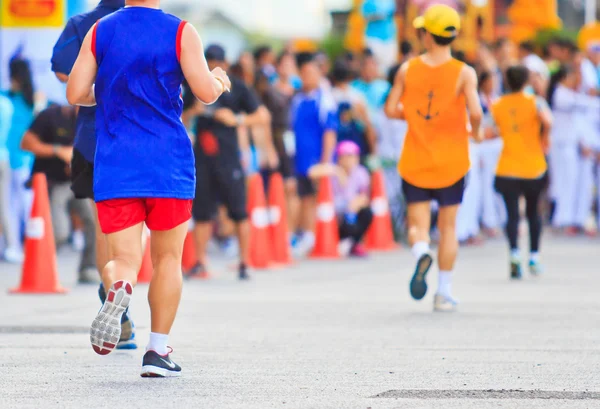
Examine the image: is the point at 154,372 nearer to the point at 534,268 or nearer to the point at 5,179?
the point at 534,268

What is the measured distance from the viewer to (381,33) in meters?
20.3

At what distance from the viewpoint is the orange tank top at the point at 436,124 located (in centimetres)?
958

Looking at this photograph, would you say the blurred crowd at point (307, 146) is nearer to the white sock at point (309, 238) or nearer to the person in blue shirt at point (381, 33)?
the white sock at point (309, 238)

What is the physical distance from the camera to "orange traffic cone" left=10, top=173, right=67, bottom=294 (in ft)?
36.7

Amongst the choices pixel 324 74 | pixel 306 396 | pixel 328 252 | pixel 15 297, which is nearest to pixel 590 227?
pixel 324 74

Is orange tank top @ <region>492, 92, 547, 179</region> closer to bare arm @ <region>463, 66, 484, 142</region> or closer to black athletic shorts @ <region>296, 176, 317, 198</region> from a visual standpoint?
bare arm @ <region>463, 66, 484, 142</region>

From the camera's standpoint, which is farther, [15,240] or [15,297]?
[15,240]

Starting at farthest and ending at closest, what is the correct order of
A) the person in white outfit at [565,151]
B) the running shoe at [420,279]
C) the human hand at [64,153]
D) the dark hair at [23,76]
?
the person in white outfit at [565,151]
the dark hair at [23,76]
the human hand at [64,153]
the running shoe at [420,279]

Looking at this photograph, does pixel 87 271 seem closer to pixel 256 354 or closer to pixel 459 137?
pixel 459 137

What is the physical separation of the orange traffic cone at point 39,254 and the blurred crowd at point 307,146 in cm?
54

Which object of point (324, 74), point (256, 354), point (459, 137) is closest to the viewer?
point (256, 354)

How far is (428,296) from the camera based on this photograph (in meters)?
10.9

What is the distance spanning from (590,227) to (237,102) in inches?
345

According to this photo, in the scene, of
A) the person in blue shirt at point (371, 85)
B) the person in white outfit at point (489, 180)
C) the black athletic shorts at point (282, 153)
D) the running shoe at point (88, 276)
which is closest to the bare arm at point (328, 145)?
the black athletic shorts at point (282, 153)
